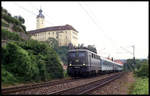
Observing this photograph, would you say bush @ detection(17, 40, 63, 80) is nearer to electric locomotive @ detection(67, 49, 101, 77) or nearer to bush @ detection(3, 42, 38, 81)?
electric locomotive @ detection(67, 49, 101, 77)

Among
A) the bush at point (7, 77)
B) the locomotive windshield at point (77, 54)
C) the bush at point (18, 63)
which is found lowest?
the bush at point (7, 77)

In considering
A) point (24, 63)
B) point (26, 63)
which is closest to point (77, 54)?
point (26, 63)

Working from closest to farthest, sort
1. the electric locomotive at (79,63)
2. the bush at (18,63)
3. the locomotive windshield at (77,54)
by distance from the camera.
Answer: the bush at (18,63), the electric locomotive at (79,63), the locomotive windshield at (77,54)

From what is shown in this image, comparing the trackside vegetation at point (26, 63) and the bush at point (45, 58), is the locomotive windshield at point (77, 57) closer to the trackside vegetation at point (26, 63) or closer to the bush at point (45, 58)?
the bush at point (45, 58)

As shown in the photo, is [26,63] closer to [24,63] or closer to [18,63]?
[24,63]

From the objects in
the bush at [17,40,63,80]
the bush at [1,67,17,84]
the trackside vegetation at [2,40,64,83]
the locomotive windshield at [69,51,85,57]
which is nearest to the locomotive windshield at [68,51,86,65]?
the locomotive windshield at [69,51,85,57]

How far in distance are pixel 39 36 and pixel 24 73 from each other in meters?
100

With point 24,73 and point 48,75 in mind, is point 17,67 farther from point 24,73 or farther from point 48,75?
point 48,75

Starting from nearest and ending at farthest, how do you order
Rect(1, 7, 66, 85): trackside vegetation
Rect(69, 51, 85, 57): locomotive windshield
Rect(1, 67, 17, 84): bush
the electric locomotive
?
Rect(1, 67, 17, 84): bush < Rect(1, 7, 66, 85): trackside vegetation < the electric locomotive < Rect(69, 51, 85, 57): locomotive windshield

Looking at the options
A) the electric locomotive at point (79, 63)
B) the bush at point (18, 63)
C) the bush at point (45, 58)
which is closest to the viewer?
the bush at point (18, 63)

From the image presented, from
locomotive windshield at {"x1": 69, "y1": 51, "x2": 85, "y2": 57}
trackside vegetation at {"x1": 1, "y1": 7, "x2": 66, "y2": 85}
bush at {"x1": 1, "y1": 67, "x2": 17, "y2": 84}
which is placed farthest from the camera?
locomotive windshield at {"x1": 69, "y1": 51, "x2": 85, "y2": 57}

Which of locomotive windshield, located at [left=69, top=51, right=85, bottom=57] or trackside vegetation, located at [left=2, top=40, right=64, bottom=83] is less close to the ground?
locomotive windshield, located at [left=69, top=51, right=85, bottom=57]

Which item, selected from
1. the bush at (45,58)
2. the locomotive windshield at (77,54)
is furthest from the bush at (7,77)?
the locomotive windshield at (77,54)

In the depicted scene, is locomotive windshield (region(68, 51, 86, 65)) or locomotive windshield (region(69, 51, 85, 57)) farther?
locomotive windshield (region(69, 51, 85, 57))
